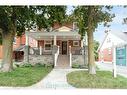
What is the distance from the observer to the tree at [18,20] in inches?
762

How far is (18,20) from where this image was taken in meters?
22.5

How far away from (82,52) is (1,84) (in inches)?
696

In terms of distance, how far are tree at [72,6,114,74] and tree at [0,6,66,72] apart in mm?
3179

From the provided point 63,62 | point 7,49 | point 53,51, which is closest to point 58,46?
point 53,51

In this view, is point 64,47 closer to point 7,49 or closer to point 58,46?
point 58,46

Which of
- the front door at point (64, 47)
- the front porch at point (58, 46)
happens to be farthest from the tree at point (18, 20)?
the front door at point (64, 47)

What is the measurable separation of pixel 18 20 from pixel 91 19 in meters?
6.20

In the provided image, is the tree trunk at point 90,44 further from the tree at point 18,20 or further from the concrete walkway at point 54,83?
the tree at point 18,20

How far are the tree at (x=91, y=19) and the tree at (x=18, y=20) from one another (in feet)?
10.4

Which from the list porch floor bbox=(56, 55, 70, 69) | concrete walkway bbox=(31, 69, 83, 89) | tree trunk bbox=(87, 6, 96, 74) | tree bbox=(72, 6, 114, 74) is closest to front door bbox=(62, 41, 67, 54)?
porch floor bbox=(56, 55, 70, 69)

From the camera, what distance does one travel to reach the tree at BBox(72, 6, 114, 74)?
1858cm

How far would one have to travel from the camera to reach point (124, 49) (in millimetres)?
32688
